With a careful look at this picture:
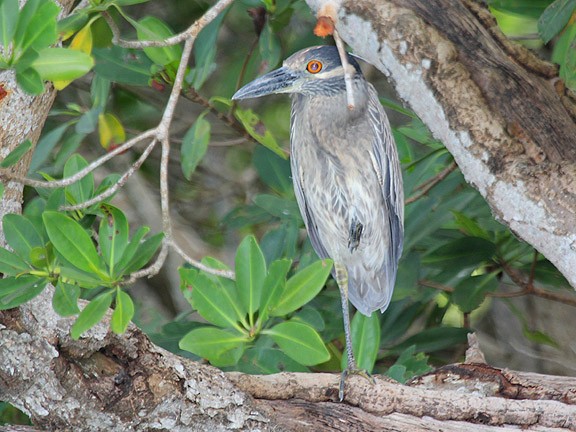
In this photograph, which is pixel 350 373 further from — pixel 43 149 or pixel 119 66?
pixel 43 149

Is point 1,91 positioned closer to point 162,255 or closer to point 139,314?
point 162,255

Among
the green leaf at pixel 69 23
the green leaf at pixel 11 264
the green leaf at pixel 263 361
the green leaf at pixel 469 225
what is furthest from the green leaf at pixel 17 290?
the green leaf at pixel 469 225

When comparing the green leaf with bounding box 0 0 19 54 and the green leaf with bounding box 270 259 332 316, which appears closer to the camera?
the green leaf with bounding box 0 0 19 54

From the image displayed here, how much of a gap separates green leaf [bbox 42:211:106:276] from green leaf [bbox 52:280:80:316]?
42 millimetres

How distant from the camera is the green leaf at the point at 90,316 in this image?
1.44 meters

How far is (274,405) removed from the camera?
1.79 m

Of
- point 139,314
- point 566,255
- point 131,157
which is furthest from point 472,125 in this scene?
point 131,157

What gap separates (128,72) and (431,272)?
1.17 meters

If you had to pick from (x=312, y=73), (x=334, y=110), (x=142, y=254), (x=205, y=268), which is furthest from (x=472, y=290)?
(x=142, y=254)

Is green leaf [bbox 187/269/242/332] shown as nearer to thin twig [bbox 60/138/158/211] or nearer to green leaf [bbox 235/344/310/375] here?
thin twig [bbox 60/138/158/211]

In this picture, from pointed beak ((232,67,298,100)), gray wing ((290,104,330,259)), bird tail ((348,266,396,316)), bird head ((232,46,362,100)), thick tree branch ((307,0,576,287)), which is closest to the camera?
thick tree branch ((307,0,576,287))

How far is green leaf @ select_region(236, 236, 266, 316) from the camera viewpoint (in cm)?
161

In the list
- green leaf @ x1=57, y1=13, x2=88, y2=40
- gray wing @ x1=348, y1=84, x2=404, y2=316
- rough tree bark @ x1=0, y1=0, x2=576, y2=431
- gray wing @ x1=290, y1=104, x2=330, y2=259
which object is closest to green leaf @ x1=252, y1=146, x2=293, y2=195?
gray wing @ x1=290, y1=104, x2=330, y2=259

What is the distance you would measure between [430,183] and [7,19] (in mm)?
1563
